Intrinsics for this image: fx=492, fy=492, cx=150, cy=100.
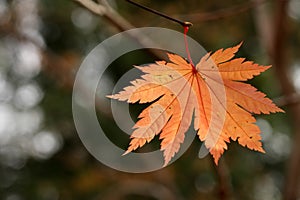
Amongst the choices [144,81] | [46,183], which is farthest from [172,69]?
[46,183]

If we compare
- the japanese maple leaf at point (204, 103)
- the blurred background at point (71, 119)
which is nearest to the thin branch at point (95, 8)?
the japanese maple leaf at point (204, 103)

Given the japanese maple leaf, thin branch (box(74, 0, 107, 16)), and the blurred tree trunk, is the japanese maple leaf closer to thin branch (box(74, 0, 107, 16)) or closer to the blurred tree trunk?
thin branch (box(74, 0, 107, 16))

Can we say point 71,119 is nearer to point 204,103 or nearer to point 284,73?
point 284,73

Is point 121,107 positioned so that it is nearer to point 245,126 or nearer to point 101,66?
point 101,66

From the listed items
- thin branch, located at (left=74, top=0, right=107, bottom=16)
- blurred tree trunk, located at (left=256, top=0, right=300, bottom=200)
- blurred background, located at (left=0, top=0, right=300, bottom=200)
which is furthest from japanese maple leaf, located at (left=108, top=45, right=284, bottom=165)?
blurred background, located at (left=0, top=0, right=300, bottom=200)

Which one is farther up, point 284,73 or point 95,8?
point 284,73

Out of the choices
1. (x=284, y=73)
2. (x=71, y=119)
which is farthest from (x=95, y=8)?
(x=71, y=119)

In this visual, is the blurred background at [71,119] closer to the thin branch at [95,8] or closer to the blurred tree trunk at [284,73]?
the blurred tree trunk at [284,73]
